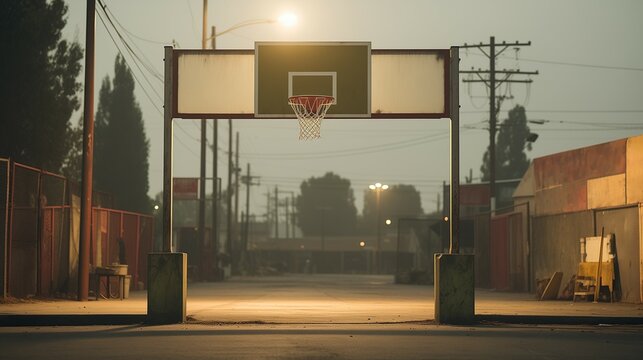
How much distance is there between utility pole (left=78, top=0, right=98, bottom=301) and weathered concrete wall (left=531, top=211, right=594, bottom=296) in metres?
14.4

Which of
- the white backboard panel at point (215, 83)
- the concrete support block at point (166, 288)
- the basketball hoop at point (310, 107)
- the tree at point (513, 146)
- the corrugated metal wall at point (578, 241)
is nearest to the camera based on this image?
the concrete support block at point (166, 288)

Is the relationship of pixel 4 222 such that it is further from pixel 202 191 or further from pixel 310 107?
pixel 202 191

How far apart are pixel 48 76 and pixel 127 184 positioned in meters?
→ 29.3

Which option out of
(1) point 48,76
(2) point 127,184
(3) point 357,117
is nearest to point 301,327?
(3) point 357,117

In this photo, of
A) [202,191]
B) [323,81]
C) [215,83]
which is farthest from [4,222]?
[202,191]

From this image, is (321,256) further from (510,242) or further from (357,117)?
(357,117)

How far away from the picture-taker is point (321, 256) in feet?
446

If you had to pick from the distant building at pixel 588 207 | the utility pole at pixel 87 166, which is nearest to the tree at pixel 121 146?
the distant building at pixel 588 207

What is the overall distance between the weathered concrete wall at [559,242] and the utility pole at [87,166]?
14.4m

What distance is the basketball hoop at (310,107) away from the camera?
20.0 meters

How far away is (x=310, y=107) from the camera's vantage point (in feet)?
66.2

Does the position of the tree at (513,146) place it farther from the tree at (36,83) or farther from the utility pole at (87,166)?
the utility pole at (87,166)

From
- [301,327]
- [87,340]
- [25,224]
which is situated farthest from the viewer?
[25,224]

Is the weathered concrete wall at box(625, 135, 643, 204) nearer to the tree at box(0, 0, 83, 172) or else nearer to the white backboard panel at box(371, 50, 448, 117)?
the white backboard panel at box(371, 50, 448, 117)
